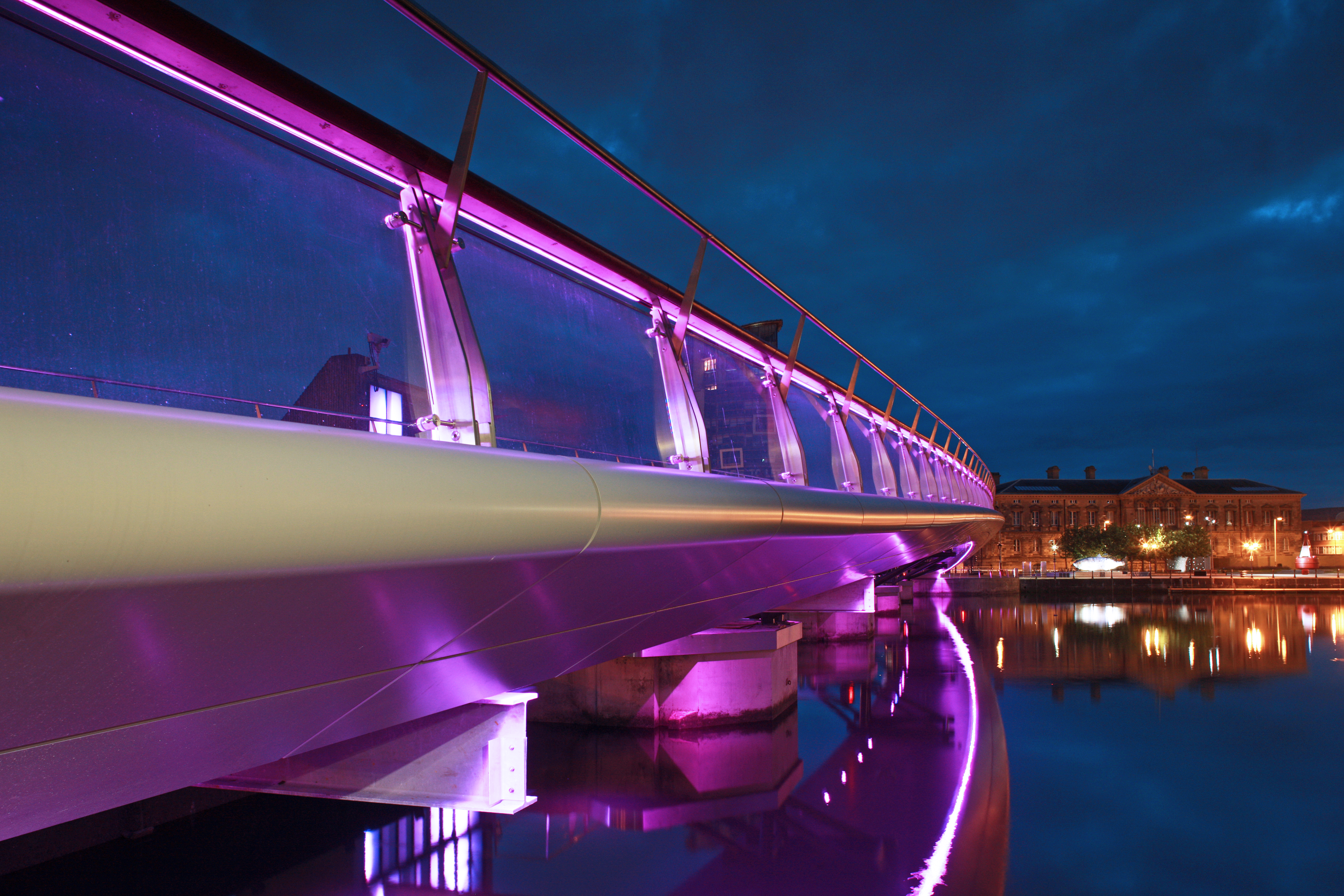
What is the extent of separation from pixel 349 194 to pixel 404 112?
604 millimetres

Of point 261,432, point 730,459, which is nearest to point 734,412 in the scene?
point 730,459

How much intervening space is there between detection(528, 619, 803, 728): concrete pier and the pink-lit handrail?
34.7 ft

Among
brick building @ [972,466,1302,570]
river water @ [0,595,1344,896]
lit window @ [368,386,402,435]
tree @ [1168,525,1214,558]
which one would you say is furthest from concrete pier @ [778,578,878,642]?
brick building @ [972,466,1302,570]

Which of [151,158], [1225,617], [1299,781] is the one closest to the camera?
[151,158]

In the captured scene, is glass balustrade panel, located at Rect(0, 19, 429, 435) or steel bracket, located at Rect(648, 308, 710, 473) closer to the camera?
glass balustrade panel, located at Rect(0, 19, 429, 435)

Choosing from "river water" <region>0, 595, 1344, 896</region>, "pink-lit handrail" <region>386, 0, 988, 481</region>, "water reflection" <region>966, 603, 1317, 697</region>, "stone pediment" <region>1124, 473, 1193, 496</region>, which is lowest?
"water reflection" <region>966, 603, 1317, 697</region>

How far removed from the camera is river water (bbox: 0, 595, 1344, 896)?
10.4 metres

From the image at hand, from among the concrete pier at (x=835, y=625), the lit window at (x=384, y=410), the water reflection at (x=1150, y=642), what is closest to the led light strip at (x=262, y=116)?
the lit window at (x=384, y=410)

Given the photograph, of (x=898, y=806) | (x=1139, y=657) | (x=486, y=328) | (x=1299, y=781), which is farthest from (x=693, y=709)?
(x=1139, y=657)

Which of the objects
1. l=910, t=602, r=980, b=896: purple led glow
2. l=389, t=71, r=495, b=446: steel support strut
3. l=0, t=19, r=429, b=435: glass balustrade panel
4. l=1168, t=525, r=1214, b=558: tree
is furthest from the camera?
l=1168, t=525, r=1214, b=558: tree

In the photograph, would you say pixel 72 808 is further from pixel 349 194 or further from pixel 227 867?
pixel 227 867

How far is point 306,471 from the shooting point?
237 centimetres

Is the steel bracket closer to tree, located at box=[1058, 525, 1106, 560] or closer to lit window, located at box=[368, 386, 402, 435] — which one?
lit window, located at box=[368, 386, 402, 435]

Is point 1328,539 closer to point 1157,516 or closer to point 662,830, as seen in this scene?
point 1157,516
